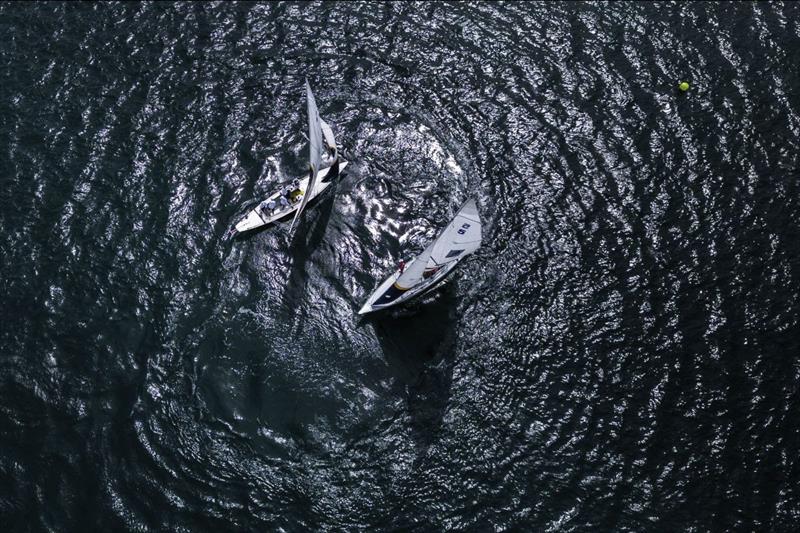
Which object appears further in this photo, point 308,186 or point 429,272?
point 308,186

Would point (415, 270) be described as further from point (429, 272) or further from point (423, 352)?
point (423, 352)

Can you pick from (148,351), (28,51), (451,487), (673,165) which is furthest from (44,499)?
(673,165)

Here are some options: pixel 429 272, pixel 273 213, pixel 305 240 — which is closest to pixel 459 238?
pixel 429 272

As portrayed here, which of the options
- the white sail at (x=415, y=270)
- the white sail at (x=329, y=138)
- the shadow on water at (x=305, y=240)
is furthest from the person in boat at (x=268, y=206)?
the white sail at (x=415, y=270)

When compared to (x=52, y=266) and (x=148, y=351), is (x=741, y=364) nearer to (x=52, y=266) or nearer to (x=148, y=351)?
(x=148, y=351)

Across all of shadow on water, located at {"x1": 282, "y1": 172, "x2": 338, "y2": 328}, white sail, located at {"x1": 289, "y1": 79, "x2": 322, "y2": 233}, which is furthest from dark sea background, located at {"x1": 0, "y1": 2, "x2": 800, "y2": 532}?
white sail, located at {"x1": 289, "y1": 79, "x2": 322, "y2": 233}

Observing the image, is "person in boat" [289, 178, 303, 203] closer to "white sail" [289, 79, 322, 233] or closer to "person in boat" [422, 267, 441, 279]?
"white sail" [289, 79, 322, 233]
